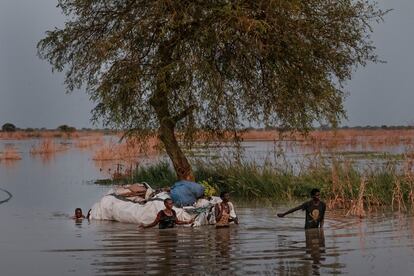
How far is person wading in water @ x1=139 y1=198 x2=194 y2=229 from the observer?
16266 mm

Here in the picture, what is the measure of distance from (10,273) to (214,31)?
9.53 meters

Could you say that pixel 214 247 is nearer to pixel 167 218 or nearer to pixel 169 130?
pixel 167 218

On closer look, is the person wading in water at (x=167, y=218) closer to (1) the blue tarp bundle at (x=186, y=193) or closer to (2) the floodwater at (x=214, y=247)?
(2) the floodwater at (x=214, y=247)

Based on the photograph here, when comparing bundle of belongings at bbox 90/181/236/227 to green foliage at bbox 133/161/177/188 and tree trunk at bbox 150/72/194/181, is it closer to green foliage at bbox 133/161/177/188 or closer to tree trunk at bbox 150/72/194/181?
tree trunk at bbox 150/72/194/181

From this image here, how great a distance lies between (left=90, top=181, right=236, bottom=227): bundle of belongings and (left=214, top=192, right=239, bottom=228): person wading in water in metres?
0.12

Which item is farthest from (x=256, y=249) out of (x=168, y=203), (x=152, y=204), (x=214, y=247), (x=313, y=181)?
→ (x=313, y=181)

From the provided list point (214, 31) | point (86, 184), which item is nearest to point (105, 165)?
point (86, 184)

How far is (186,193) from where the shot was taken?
17.5m

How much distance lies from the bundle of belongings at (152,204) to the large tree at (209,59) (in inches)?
110

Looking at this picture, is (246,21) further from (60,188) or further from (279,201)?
(60,188)

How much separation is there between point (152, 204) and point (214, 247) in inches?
164

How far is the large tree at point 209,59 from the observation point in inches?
752

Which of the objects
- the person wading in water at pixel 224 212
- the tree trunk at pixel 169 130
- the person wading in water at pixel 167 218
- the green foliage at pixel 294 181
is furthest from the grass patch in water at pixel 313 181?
the person wading in water at pixel 167 218

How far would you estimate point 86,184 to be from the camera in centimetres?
3122
